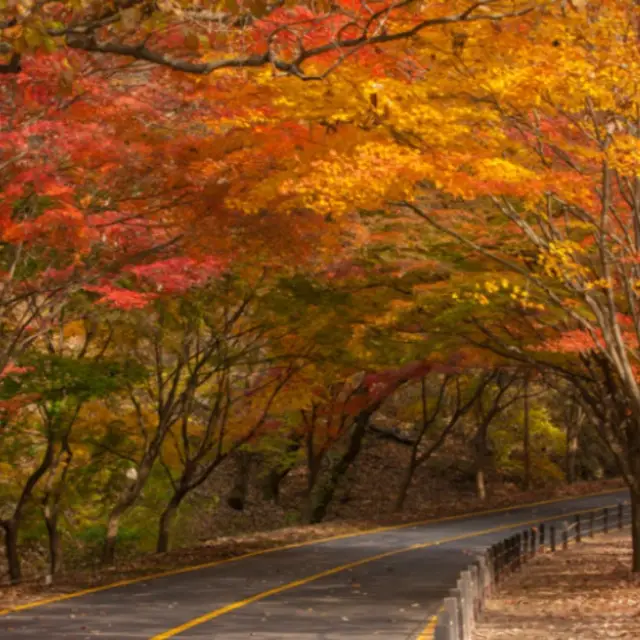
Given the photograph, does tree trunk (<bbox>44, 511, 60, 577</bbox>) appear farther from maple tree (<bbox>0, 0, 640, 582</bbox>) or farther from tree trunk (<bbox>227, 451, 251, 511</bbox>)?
tree trunk (<bbox>227, 451, 251, 511</bbox>)

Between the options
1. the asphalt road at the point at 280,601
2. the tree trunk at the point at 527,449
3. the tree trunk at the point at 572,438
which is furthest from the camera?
the tree trunk at the point at 572,438

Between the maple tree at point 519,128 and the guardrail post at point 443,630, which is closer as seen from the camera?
the guardrail post at point 443,630

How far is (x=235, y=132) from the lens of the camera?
17266mm

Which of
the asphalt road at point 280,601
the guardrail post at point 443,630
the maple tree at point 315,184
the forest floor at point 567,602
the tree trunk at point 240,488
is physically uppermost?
the maple tree at point 315,184

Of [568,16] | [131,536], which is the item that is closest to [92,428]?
[131,536]

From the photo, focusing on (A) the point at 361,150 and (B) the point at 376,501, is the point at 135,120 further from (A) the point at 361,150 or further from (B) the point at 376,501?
(B) the point at 376,501

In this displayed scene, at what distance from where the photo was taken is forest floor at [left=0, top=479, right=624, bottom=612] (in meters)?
20.7

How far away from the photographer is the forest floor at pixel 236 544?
2073 cm

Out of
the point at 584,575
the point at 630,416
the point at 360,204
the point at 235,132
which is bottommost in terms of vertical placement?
the point at 584,575

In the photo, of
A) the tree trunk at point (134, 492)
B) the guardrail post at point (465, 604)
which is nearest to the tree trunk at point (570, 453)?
the tree trunk at point (134, 492)

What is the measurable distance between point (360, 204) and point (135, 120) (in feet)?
11.2

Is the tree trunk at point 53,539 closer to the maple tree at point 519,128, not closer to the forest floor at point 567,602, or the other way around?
the forest floor at point 567,602

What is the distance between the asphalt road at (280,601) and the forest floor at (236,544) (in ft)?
2.92

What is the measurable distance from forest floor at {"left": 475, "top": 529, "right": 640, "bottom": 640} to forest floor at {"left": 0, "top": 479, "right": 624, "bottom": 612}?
6.89m
